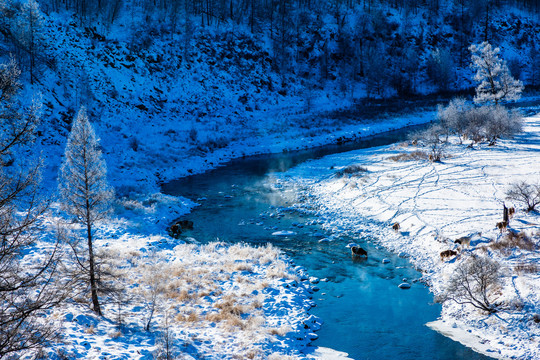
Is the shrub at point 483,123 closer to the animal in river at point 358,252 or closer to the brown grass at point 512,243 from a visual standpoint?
the brown grass at point 512,243

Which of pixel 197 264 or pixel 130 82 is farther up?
pixel 130 82

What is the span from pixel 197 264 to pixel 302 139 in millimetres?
34948

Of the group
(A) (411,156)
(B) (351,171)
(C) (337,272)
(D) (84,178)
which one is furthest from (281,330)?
(A) (411,156)

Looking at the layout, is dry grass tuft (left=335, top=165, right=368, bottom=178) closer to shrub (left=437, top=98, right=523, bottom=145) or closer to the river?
the river

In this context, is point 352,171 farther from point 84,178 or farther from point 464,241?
point 84,178

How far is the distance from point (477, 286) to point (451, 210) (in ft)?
29.2

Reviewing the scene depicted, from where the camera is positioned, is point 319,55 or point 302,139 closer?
point 302,139

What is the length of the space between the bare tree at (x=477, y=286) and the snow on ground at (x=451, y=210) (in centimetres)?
32

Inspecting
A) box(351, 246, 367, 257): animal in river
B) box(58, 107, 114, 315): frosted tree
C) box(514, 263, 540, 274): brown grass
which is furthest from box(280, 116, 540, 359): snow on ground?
box(58, 107, 114, 315): frosted tree

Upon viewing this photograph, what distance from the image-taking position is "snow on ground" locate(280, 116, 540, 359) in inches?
519

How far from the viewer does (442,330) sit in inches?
523

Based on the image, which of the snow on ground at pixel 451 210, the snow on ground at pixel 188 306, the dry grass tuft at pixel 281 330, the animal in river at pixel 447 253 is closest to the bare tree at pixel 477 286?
the snow on ground at pixel 451 210

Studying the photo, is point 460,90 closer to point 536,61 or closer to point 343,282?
point 536,61

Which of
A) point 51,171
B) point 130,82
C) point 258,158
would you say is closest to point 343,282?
point 51,171
